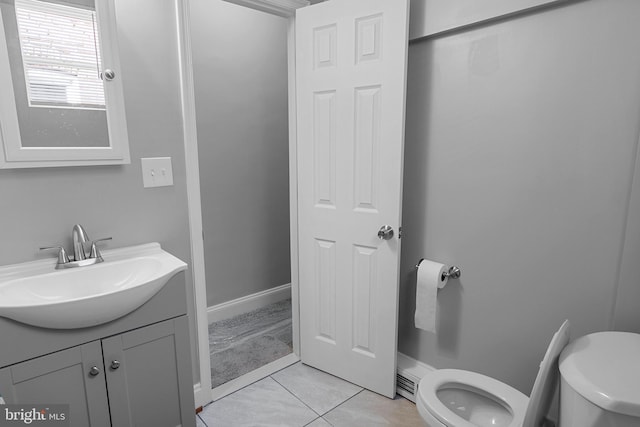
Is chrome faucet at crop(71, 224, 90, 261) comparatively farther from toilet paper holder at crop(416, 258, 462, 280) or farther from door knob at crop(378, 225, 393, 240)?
toilet paper holder at crop(416, 258, 462, 280)

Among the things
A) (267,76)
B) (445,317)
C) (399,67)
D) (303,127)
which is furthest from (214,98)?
(445,317)

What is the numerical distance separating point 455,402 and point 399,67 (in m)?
1.43

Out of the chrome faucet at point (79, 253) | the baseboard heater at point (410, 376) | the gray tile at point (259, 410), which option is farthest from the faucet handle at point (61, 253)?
the baseboard heater at point (410, 376)

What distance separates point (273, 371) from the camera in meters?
2.24

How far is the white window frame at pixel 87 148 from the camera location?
4.30 ft

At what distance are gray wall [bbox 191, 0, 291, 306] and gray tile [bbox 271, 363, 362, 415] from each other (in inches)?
35.8

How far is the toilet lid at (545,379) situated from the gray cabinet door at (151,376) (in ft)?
3.97

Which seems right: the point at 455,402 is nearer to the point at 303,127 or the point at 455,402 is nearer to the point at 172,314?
the point at 172,314

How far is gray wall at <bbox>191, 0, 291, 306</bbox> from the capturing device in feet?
8.47

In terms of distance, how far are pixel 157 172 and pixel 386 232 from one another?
1.09m

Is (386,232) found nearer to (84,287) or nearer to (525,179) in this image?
(525,179)

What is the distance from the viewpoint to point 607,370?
103cm

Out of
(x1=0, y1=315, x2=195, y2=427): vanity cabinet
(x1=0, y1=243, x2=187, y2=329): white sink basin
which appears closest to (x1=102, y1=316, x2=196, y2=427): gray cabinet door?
(x1=0, y1=315, x2=195, y2=427): vanity cabinet

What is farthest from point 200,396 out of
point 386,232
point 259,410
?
point 386,232
